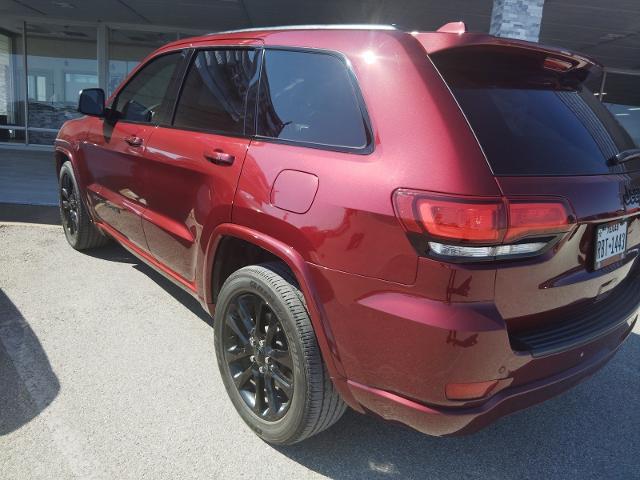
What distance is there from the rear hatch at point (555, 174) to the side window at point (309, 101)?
14.6 inches

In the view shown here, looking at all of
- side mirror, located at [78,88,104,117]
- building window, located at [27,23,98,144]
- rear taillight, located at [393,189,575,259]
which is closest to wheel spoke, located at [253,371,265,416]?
rear taillight, located at [393,189,575,259]

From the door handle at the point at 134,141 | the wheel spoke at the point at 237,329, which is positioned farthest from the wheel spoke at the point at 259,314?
the door handle at the point at 134,141

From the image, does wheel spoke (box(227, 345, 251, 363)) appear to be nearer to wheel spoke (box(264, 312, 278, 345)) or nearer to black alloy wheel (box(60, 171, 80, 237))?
wheel spoke (box(264, 312, 278, 345))

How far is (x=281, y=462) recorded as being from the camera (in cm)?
225

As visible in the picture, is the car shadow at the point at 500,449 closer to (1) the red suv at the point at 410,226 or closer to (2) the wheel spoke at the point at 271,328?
(1) the red suv at the point at 410,226

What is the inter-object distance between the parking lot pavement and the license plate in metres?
0.96

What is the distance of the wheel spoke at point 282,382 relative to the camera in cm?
219

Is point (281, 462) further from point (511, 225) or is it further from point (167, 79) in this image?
point (167, 79)

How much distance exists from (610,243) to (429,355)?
928 millimetres

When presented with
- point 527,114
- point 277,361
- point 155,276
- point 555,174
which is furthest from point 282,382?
point 155,276

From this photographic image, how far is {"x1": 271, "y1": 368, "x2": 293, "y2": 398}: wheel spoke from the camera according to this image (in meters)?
2.19

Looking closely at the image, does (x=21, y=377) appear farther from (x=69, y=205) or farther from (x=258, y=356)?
(x=69, y=205)

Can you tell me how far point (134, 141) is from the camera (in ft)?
10.8

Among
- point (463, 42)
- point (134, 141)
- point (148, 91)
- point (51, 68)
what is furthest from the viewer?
point (51, 68)
